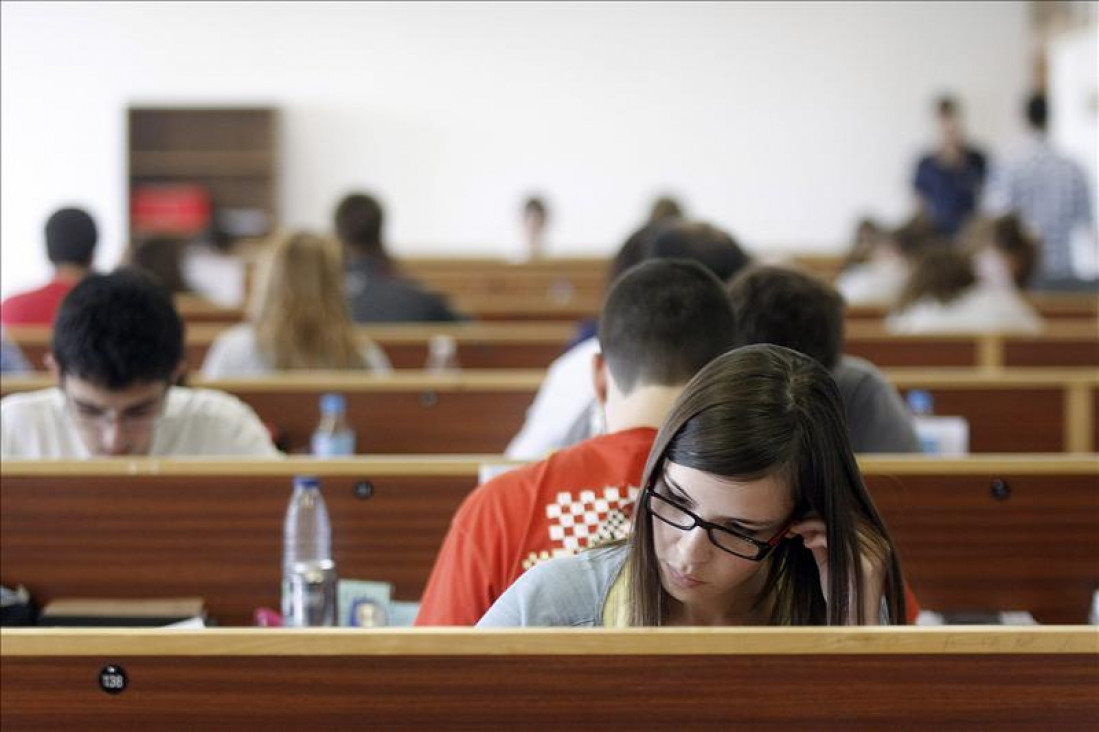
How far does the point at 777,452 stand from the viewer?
159cm

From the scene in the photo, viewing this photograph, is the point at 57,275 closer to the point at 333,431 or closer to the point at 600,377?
the point at 333,431

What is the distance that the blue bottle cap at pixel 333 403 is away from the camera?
147 inches

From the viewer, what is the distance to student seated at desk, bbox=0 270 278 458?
8.79ft

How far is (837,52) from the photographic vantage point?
43.9 feet

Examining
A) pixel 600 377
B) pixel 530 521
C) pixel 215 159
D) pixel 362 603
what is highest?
Result: pixel 215 159

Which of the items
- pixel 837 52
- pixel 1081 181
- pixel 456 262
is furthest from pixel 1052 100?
pixel 456 262

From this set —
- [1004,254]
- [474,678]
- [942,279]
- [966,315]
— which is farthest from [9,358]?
[1004,254]

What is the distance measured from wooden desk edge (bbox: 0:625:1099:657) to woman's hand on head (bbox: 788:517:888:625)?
300 millimetres

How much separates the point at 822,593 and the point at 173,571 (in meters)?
1.17

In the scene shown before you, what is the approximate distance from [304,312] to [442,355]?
76cm

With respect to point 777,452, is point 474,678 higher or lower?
lower

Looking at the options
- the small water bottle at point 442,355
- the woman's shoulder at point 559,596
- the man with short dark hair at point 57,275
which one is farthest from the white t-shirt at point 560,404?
the man with short dark hair at point 57,275

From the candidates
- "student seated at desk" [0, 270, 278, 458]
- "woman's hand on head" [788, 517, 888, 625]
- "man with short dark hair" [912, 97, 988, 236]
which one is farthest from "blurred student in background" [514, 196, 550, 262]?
"woman's hand on head" [788, 517, 888, 625]

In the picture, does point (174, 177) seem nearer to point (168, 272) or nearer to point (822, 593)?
point (168, 272)
